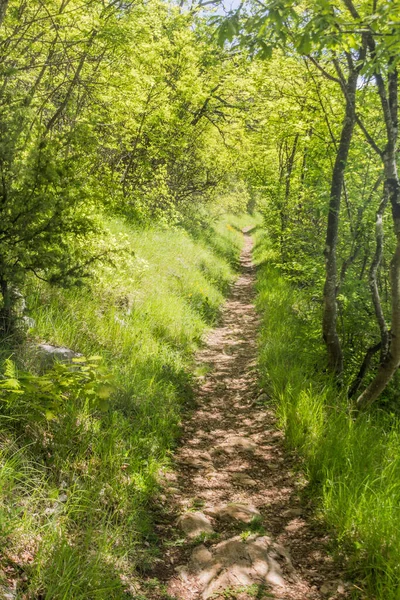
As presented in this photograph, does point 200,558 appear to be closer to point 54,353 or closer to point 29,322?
point 54,353

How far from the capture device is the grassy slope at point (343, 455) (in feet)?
9.27

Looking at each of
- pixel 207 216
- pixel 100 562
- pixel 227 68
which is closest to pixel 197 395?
pixel 100 562

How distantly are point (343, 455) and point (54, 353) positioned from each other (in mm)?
2982

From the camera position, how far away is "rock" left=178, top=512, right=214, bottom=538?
3373mm

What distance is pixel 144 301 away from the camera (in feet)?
24.2

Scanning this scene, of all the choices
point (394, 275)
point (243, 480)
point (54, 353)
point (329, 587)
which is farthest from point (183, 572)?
point (394, 275)

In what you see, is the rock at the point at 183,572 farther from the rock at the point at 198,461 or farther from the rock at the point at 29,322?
the rock at the point at 29,322

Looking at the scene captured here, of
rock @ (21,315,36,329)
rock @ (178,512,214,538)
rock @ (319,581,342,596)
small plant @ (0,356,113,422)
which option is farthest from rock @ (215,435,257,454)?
rock @ (21,315,36,329)

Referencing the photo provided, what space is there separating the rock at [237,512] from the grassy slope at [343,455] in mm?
587

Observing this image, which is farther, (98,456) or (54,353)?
(54,353)

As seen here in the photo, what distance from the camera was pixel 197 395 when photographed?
6008 millimetres

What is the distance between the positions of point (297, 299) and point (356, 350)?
340cm

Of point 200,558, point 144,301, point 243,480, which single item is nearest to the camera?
point 200,558

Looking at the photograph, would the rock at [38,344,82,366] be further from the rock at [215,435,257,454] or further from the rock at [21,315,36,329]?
the rock at [215,435,257,454]
